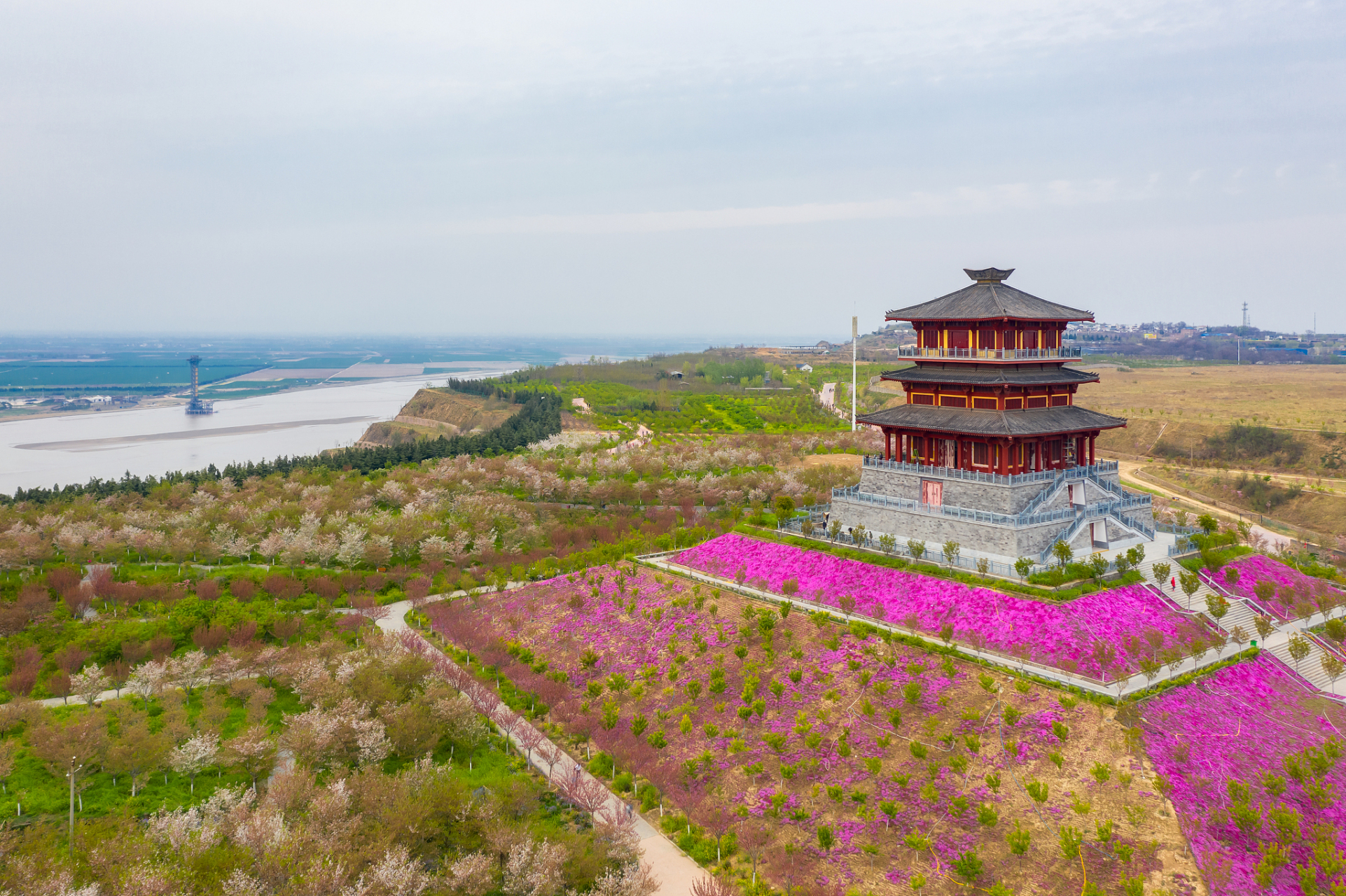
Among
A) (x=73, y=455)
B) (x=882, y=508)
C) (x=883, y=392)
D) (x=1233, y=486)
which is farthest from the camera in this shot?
(x=883, y=392)

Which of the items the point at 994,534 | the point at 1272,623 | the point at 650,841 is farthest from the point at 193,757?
the point at 1272,623

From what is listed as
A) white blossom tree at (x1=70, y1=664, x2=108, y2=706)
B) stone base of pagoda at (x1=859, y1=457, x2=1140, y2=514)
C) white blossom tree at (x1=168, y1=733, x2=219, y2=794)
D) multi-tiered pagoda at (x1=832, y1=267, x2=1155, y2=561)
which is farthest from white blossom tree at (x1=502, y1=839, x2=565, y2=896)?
stone base of pagoda at (x1=859, y1=457, x2=1140, y2=514)

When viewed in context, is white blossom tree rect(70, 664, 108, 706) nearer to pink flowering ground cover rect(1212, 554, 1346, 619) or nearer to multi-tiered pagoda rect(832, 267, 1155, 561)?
multi-tiered pagoda rect(832, 267, 1155, 561)

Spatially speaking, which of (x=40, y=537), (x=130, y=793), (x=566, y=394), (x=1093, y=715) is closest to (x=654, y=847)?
(x=1093, y=715)

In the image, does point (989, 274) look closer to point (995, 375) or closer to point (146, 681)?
point (995, 375)

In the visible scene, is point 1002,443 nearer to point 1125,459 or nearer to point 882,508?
point 882,508
